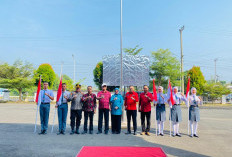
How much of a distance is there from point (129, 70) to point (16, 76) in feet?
105

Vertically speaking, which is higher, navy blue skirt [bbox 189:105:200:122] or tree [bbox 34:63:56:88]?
tree [bbox 34:63:56:88]

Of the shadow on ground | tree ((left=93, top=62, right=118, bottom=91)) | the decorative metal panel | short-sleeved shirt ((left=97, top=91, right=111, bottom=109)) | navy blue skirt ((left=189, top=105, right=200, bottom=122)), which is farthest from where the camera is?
tree ((left=93, top=62, right=118, bottom=91))

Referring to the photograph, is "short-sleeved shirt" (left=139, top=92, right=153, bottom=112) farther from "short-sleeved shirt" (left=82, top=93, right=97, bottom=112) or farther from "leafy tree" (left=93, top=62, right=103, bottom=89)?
"leafy tree" (left=93, top=62, right=103, bottom=89)

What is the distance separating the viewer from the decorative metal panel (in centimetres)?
1191

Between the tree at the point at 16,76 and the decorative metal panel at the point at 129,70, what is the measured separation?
93.6ft

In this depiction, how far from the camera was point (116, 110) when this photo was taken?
29.6 feet

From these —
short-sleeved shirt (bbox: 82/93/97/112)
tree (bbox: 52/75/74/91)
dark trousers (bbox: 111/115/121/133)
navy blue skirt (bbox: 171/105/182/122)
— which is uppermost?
tree (bbox: 52/75/74/91)

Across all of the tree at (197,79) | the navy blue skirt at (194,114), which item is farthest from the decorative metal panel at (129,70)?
the tree at (197,79)

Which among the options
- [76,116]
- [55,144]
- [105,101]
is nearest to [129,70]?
[105,101]

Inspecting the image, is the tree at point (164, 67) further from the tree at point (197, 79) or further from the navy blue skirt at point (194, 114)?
the navy blue skirt at point (194, 114)

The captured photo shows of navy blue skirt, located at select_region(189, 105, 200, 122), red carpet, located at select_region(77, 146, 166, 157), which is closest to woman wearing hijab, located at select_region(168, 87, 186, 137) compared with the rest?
navy blue skirt, located at select_region(189, 105, 200, 122)

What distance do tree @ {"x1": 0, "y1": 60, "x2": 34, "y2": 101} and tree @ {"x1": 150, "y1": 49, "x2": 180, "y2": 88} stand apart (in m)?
23.7

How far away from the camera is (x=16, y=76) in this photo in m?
37.8

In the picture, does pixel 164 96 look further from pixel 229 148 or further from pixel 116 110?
pixel 229 148
